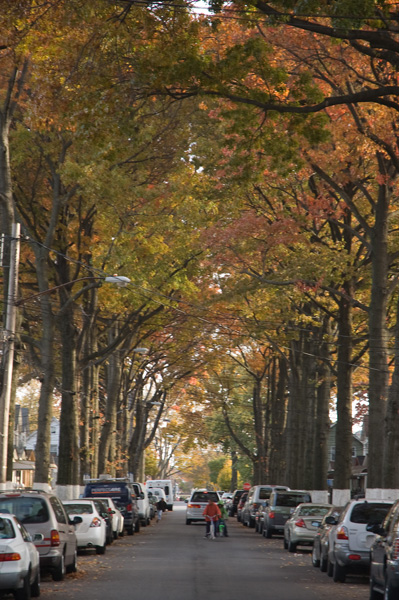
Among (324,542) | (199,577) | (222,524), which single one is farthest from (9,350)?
(222,524)

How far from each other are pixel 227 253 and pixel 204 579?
1754 cm

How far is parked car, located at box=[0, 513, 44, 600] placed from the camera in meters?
13.4

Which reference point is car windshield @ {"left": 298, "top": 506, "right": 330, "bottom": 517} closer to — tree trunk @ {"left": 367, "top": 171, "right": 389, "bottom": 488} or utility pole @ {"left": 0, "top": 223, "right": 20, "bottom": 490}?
tree trunk @ {"left": 367, "top": 171, "right": 389, "bottom": 488}

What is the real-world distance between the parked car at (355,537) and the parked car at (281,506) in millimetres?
15929

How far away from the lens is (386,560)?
13.2m

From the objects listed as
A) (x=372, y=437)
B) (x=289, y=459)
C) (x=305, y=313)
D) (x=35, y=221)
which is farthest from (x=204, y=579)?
(x=289, y=459)

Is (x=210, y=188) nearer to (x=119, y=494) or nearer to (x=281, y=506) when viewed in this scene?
(x=281, y=506)

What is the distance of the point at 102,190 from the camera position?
2820 cm

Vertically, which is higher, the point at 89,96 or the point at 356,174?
the point at 356,174

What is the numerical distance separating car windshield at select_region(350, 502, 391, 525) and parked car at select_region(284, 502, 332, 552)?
27.1 feet

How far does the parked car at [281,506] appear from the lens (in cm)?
3481

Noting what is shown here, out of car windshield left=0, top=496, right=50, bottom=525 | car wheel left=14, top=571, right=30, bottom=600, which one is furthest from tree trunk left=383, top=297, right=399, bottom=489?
car wheel left=14, top=571, right=30, bottom=600

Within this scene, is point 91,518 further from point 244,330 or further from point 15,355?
point 244,330

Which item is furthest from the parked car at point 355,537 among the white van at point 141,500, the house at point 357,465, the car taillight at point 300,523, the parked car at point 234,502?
the house at point 357,465
